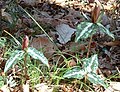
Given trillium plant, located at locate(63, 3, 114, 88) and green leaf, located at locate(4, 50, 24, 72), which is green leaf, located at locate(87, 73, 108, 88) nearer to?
trillium plant, located at locate(63, 3, 114, 88)

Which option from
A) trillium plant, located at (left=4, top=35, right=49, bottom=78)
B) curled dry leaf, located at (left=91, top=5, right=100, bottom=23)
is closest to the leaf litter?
trillium plant, located at (left=4, top=35, right=49, bottom=78)

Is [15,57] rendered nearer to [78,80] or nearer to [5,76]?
[5,76]

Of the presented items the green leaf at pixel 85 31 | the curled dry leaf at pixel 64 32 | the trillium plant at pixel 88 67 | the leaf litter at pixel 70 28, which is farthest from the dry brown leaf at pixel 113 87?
the curled dry leaf at pixel 64 32

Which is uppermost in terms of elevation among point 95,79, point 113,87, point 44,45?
point 44,45

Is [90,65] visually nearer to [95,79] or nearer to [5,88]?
[95,79]

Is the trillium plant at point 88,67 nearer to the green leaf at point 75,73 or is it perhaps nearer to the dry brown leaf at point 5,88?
the green leaf at point 75,73

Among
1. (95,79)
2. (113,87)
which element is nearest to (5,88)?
(95,79)

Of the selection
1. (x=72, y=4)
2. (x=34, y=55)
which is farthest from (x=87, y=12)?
(x=34, y=55)

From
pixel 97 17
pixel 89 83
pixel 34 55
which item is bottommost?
pixel 89 83
